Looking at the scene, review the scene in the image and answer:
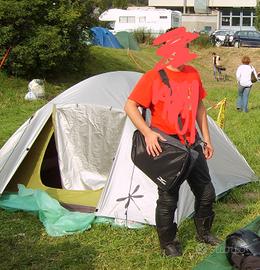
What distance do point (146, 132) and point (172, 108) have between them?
0.88 ft

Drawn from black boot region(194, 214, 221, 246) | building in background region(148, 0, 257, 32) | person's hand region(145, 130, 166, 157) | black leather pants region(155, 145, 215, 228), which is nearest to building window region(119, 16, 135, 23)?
building in background region(148, 0, 257, 32)

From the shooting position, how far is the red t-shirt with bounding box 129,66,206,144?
366cm

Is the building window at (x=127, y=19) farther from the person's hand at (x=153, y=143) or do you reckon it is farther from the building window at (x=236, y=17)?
the person's hand at (x=153, y=143)

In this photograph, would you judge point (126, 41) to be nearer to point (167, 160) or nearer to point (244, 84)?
point (244, 84)

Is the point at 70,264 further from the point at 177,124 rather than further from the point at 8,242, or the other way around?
the point at 177,124

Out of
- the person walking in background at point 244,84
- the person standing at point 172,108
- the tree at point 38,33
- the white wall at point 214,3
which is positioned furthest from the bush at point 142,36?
the white wall at point 214,3

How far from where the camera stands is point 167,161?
364cm

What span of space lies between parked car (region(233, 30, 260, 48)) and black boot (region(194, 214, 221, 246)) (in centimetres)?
2930

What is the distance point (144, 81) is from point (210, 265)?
1.36 meters

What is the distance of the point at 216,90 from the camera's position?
16781 millimetres

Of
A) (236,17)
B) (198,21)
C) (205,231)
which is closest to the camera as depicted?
(205,231)

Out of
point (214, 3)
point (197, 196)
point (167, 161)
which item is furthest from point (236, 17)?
point (167, 161)

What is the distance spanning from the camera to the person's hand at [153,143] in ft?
11.7

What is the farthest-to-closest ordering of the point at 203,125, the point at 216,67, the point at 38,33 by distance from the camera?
the point at 216,67, the point at 38,33, the point at 203,125
